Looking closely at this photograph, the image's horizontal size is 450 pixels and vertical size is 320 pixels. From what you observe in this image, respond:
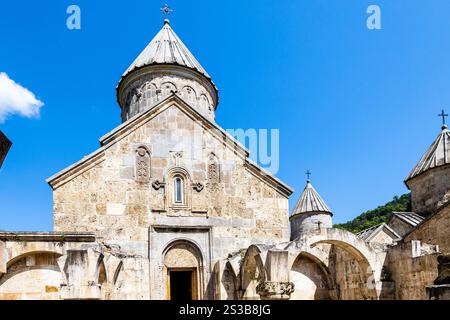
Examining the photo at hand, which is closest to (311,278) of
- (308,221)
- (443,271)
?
(443,271)

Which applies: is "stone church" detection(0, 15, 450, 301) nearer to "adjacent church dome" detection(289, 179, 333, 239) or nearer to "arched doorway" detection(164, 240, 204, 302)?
"arched doorway" detection(164, 240, 204, 302)

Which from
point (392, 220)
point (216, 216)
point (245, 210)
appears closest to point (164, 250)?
point (216, 216)

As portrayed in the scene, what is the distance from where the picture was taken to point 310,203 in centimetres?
2569

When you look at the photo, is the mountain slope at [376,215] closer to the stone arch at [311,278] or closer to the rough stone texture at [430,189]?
the rough stone texture at [430,189]

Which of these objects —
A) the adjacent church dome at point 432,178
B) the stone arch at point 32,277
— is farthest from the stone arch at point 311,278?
the adjacent church dome at point 432,178

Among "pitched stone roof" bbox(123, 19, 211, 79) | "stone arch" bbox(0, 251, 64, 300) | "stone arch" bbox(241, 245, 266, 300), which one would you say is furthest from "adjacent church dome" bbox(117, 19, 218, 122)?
"stone arch" bbox(0, 251, 64, 300)

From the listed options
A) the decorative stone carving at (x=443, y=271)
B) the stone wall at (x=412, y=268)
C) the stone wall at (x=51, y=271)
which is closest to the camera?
the decorative stone carving at (x=443, y=271)

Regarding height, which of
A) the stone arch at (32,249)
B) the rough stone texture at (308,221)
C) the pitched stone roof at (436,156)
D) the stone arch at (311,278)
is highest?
the pitched stone roof at (436,156)

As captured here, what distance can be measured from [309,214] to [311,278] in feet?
43.0

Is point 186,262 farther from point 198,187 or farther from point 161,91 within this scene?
point 161,91

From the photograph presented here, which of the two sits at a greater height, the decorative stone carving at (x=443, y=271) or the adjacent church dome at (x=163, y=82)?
the adjacent church dome at (x=163, y=82)

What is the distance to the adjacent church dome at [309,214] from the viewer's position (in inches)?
990

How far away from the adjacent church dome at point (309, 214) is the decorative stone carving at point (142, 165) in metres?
15.0
